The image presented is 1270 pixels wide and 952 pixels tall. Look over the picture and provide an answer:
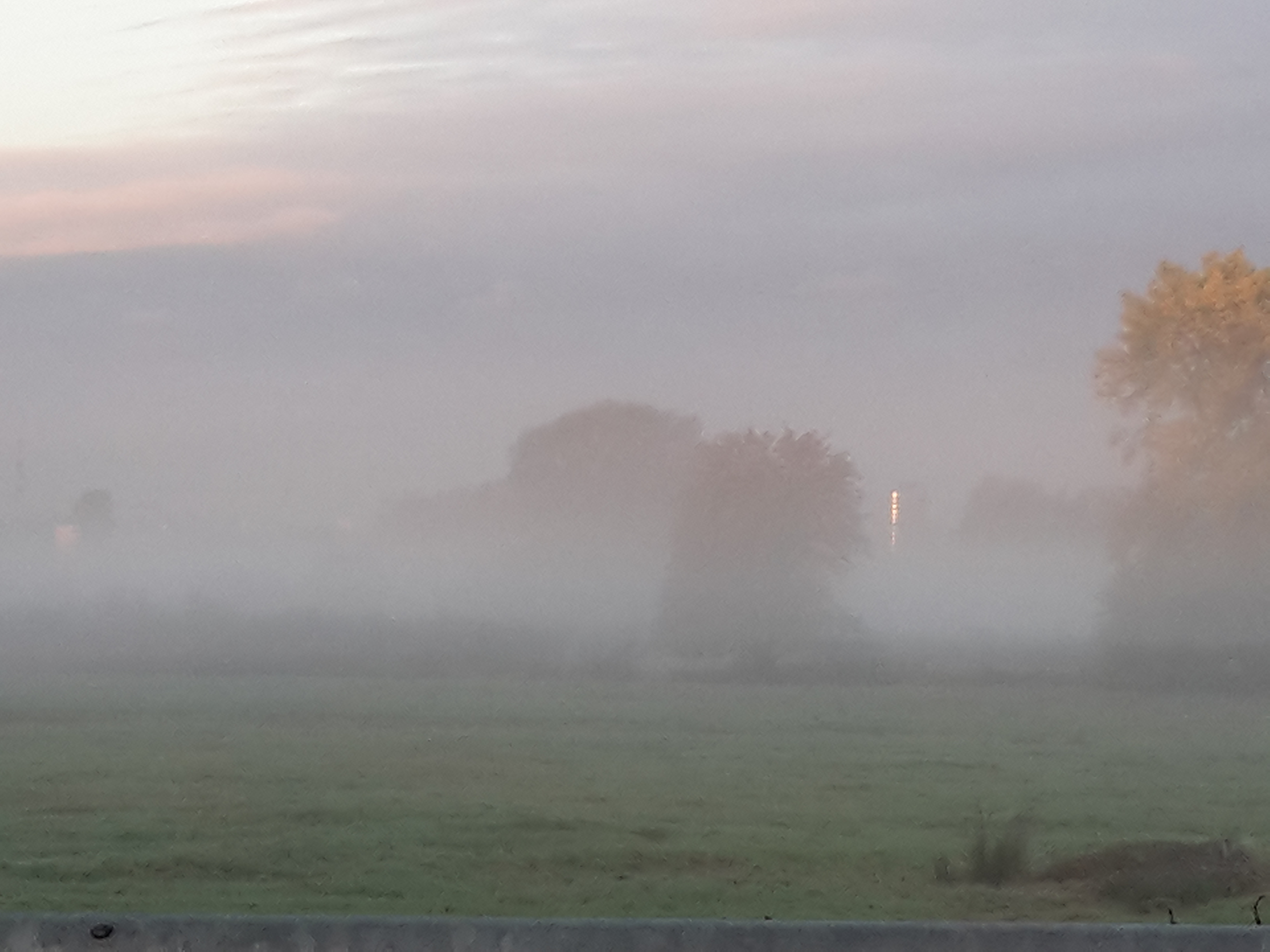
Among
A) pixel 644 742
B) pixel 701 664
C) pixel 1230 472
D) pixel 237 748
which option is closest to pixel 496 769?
pixel 644 742

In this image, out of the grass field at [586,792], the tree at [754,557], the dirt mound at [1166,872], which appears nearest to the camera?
the dirt mound at [1166,872]

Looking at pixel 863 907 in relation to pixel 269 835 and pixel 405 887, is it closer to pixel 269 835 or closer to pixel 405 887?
pixel 405 887

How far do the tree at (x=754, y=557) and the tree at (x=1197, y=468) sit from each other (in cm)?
430

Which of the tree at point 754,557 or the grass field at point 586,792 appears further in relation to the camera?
the tree at point 754,557

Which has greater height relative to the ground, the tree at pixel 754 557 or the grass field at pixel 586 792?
the tree at pixel 754 557

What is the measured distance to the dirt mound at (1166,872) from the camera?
374 inches

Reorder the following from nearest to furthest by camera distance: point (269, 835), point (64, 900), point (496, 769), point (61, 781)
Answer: point (64, 900)
point (269, 835)
point (61, 781)
point (496, 769)

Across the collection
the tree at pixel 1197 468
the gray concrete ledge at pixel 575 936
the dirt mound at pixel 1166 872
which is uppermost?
the tree at pixel 1197 468

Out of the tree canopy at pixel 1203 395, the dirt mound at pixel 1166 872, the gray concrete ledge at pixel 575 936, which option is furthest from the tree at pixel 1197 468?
the gray concrete ledge at pixel 575 936

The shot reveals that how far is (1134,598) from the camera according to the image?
22703mm

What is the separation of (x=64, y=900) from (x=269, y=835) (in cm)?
218

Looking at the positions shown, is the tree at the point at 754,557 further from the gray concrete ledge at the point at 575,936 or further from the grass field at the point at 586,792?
the gray concrete ledge at the point at 575,936

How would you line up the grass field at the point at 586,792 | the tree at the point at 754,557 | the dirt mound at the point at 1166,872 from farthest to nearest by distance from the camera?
the tree at the point at 754,557
the grass field at the point at 586,792
the dirt mound at the point at 1166,872

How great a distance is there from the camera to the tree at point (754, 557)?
2056 centimetres
